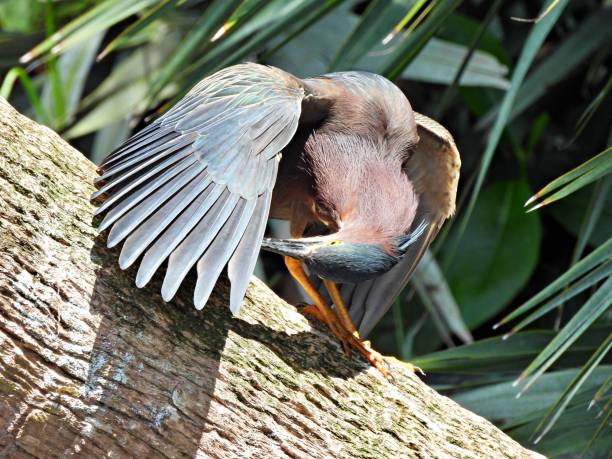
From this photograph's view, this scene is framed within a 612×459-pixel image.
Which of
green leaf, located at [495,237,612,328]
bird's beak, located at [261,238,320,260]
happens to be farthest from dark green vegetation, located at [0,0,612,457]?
bird's beak, located at [261,238,320,260]

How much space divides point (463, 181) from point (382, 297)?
6.01 ft

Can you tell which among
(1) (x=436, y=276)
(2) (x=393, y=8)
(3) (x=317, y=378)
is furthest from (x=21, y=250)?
(1) (x=436, y=276)

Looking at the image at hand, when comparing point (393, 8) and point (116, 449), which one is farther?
point (393, 8)

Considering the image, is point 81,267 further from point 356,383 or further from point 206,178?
point 356,383

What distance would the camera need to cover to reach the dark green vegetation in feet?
9.18

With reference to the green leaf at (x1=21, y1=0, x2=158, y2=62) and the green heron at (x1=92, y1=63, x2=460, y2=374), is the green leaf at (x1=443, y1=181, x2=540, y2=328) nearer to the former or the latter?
the green heron at (x1=92, y1=63, x2=460, y2=374)

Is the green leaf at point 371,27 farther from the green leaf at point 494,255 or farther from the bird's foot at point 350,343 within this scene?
the green leaf at point 494,255

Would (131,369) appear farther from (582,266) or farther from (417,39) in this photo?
(417,39)

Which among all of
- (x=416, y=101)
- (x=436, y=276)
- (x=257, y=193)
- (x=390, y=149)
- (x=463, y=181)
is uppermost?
(x=416, y=101)

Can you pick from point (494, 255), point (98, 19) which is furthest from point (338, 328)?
point (494, 255)

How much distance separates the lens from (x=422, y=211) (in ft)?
10.4

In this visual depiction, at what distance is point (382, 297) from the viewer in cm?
310

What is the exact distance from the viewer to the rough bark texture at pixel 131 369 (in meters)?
1.84

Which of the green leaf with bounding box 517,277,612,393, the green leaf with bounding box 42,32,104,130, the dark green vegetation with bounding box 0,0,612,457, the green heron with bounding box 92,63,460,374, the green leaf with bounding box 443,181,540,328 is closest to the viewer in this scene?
the green heron with bounding box 92,63,460,374
